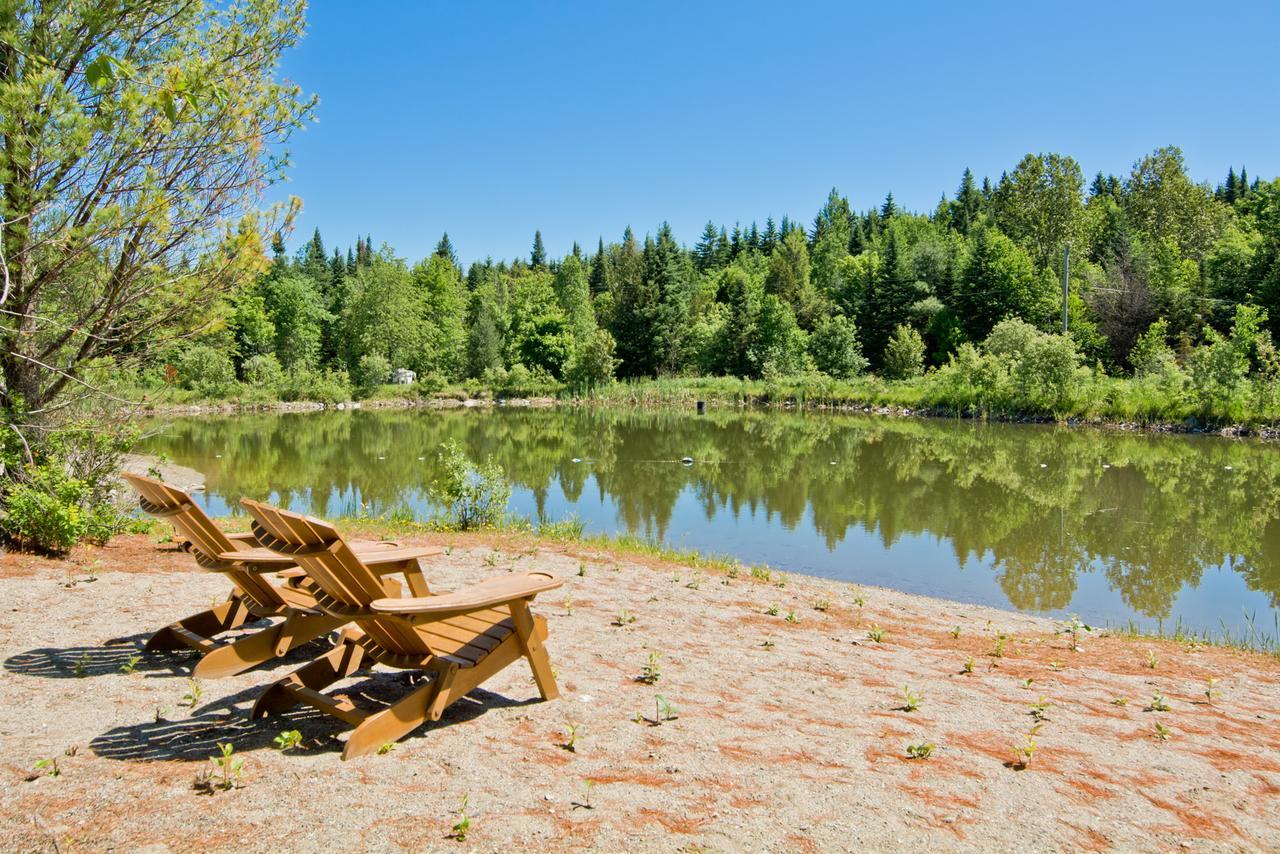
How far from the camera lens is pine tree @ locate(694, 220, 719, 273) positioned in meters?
83.8

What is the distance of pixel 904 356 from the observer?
148ft

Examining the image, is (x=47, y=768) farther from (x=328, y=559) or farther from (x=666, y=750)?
(x=666, y=750)

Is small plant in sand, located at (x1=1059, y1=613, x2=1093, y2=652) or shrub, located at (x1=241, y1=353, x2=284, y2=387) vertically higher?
shrub, located at (x1=241, y1=353, x2=284, y2=387)

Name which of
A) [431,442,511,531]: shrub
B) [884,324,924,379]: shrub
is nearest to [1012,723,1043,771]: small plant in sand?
[431,442,511,531]: shrub

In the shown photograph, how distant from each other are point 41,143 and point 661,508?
397 inches

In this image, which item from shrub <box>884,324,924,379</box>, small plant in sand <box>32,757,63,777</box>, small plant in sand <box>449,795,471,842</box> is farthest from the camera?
shrub <box>884,324,924,379</box>

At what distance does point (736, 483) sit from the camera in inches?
663

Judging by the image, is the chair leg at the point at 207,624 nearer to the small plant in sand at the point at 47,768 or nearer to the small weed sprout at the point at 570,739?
the small plant in sand at the point at 47,768

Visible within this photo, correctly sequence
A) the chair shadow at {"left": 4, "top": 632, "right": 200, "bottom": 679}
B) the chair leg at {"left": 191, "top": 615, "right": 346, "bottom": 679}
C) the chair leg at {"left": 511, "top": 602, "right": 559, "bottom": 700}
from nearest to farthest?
the chair leg at {"left": 511, "top": 602, "right": 559, "bottom": 700} → the chair leg at {"left": 191, "top": 615, "right": 346, "bottom": 679} → the chair shadow at {"left": 4, "top": 632, "right": 200, "bottom": 679}


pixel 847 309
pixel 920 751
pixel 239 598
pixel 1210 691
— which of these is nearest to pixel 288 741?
pixel 239 598

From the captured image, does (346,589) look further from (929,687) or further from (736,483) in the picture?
(736,483)

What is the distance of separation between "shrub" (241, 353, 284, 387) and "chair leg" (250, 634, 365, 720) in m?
46.1

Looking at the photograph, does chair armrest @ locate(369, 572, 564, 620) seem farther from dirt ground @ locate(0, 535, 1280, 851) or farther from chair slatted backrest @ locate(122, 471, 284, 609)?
chair slatted backrest @ locate(122, 471, 284, 609)

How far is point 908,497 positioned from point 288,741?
13768mm
